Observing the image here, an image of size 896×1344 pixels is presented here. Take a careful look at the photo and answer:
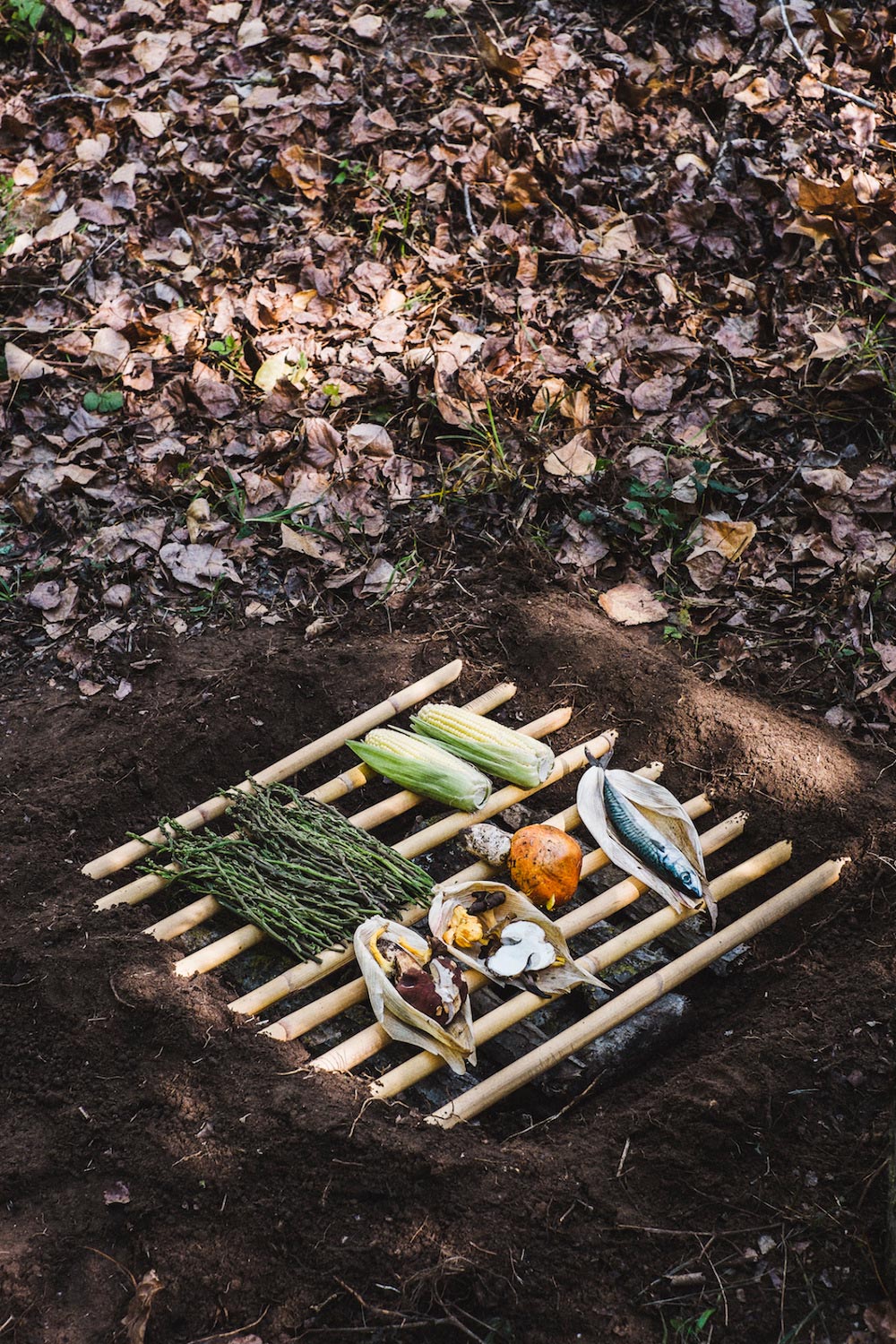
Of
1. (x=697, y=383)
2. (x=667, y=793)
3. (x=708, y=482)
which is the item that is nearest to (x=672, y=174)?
(x=697, y=383)

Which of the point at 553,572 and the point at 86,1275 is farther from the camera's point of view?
the point at 553,572

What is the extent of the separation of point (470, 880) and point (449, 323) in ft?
8.83

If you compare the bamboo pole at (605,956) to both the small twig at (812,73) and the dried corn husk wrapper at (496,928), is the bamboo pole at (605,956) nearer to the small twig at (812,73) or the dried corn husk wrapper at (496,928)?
the dried corn husk wrapper at (496,928)

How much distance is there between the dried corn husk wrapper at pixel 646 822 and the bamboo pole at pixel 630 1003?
0.11 meters

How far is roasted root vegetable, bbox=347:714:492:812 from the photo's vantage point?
3.04 m

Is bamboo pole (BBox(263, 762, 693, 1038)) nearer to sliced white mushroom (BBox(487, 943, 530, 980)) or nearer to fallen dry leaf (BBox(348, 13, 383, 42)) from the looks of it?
sliced white mushroom (BBox(487, 943, 530, 980))

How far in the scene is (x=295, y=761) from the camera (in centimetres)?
320

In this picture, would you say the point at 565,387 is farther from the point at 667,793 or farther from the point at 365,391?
the point at 667,793

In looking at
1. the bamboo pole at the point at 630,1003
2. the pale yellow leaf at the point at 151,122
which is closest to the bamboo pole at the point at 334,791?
the bamboo pole at the point at 630,1003

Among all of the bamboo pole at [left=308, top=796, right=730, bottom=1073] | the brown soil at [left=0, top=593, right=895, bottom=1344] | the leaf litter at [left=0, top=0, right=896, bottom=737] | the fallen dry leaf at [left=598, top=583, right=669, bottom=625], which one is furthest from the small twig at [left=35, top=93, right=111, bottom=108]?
the bamboo pole at [left=308, top=796, right=730, bottom=1073]

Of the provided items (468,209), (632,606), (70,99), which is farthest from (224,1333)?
(70,99)

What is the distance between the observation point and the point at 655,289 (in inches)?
176

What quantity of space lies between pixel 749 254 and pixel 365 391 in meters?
1.78

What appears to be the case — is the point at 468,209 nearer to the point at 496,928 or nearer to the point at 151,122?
the point at 151,122
